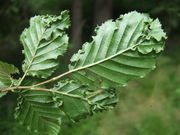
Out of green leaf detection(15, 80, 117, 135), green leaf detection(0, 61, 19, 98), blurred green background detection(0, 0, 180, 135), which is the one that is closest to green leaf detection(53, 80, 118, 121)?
green leaf detection(15, 80, 117, 135)

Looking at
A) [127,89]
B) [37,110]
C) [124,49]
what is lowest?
[37,110]

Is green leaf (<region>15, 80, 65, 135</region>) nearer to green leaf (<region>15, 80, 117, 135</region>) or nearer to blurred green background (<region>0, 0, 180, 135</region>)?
green leaf (<region>15, 80, 117, 135</region>)

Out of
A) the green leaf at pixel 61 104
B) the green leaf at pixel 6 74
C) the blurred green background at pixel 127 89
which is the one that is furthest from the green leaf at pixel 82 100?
the blurred green background at pixel 127 89

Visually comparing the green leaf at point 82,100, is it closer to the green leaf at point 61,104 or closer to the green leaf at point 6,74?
the green leaf at point 61,104

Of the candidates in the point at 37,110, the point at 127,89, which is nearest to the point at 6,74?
the point at 37,110

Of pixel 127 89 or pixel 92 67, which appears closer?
pixel 92 67

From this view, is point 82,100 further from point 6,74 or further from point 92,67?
point 6,74
